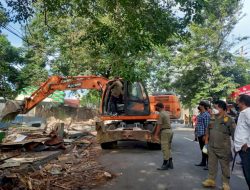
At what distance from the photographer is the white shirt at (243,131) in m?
6.36

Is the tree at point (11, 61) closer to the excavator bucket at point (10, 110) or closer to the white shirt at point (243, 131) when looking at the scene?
the excavator bucket at point (10, 110)

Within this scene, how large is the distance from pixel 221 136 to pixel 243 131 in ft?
4.38

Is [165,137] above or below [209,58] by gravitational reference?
below

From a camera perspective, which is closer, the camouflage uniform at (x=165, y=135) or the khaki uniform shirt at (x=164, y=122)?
the camouflage uniform at (x=165, y=135)

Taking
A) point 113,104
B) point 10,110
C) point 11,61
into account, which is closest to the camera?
point 10,110

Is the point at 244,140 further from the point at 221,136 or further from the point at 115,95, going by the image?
the point at 115,95

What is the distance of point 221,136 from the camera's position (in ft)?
25.3

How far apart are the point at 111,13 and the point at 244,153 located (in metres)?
4.96

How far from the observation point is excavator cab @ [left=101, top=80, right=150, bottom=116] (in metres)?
14.5

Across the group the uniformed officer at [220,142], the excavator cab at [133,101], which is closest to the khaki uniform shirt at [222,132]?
the uniformed officer at [220,142]

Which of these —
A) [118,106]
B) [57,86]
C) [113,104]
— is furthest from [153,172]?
[57,86]

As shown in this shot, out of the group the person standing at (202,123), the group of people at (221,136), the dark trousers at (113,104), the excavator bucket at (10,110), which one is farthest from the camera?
the dark trousers at (113,104)

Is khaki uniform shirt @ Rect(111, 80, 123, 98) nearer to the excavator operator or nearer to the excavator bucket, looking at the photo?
the excavator operator

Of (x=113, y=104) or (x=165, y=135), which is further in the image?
(x=113, y=104)
